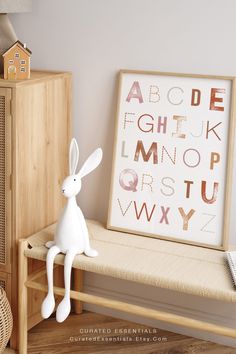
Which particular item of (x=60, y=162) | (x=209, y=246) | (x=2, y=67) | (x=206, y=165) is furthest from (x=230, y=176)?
(x=2, y=67)

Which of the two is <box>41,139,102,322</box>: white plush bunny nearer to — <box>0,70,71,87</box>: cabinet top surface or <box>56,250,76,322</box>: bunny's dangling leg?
<box>56,250,76,322</box>: bunny's dangling leg

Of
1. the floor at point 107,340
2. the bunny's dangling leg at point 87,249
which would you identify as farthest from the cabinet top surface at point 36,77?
the floor at point 107,340

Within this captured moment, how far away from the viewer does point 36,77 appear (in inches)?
98.1

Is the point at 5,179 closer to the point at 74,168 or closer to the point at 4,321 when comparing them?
the point at 74,168

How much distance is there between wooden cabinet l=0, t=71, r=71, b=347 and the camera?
7.69 feet

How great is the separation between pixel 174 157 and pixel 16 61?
2.45 feet

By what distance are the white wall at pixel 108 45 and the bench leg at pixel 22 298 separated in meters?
0.49

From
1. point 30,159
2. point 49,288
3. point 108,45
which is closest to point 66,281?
point 49,288

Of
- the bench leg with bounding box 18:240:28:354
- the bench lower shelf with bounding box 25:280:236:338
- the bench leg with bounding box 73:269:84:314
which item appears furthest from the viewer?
the bench leg with bounding box 73:269:84:314

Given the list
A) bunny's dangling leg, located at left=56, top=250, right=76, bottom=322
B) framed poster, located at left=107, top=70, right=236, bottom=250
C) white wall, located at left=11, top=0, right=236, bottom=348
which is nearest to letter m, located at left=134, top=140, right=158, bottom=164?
framed poster, located at left=107, top=70, right=236, bottom=250

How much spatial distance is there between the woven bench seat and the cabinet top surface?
626 millimetres

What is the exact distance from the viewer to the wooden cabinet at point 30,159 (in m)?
2.34

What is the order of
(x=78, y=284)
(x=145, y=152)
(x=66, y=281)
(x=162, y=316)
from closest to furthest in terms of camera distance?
(x=162, y=316)
(x=66, y=281)
(x=145, y=152)
(x=78, y=284)

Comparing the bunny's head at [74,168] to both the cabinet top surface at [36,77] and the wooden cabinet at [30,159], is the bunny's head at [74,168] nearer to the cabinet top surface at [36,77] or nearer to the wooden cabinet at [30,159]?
the wooden cabinet at [30,159]
